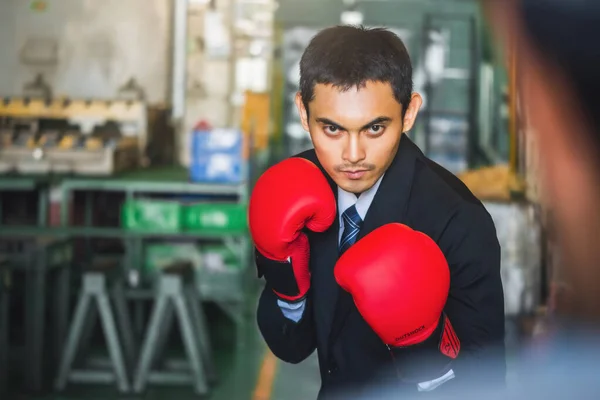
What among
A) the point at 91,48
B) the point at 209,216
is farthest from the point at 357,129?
the point at 91,48

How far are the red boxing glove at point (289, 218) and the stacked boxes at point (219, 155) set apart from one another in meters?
3.09

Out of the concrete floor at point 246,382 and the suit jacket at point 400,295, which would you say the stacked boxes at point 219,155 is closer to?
the concrete floor at point 246,382

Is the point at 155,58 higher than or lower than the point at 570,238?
higher

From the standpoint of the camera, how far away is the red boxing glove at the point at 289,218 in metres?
1.26

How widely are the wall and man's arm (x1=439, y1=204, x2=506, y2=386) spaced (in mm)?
5920

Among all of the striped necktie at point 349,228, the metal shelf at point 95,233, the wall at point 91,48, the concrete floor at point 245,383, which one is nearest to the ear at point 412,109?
the striped necktie at point 349,228

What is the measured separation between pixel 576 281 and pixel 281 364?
10.5ft

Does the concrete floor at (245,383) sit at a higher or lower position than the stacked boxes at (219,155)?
lower

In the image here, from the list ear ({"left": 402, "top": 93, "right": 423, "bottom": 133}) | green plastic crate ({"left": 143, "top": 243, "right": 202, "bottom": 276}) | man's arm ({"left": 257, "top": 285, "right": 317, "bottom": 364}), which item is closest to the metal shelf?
green plastic crate ({"left": 143, "top": 243, "right": 202, "bottom": 276})

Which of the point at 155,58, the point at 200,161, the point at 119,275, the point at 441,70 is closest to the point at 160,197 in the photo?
the point at 200,161

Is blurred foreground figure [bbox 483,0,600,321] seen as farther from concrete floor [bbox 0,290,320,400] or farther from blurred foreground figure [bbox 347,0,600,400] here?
concrete floor [bbox 0,290,320,400]

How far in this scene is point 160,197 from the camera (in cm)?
514

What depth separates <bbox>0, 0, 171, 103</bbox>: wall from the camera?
22.1 feet

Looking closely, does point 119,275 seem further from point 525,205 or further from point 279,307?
point 279,307
